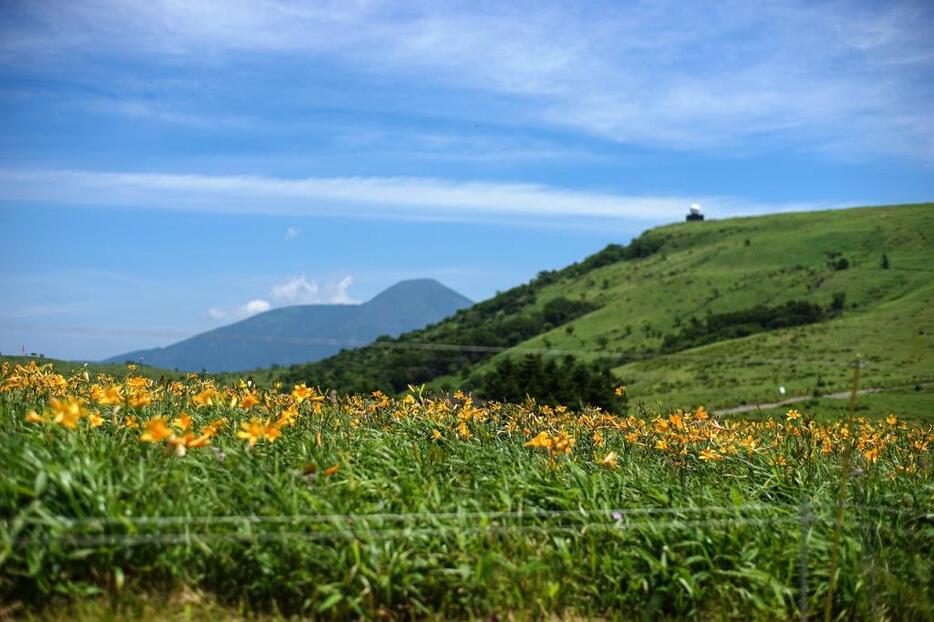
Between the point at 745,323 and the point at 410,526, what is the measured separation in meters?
136

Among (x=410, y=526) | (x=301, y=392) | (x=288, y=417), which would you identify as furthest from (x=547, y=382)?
(x=410, y=526)

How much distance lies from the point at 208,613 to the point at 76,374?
5.74m

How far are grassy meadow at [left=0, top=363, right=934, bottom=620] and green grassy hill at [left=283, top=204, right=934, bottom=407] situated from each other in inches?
2018

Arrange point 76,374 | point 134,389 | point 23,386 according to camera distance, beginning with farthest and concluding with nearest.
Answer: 1. point 76,374
2. point 23,386
3. point 134,389

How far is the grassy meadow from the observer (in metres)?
5.27

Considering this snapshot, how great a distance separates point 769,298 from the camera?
473ft

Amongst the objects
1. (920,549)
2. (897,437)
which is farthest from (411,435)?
(897,437)

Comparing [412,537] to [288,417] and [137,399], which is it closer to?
[288,417]

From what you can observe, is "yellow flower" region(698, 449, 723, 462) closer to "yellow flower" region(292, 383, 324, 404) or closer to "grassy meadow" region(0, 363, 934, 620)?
"grassy meadow" region(0, 363, 934, 620)

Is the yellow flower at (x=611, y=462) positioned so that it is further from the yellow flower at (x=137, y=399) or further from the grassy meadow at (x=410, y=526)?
the yellow flower at (x=137, y=399)

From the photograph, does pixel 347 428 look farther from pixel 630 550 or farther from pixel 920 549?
pixel 920 549

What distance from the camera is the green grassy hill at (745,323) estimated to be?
8412cm

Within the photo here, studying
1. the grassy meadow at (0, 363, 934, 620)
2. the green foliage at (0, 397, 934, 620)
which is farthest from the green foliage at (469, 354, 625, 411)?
the green foliage at (0, 397, 934, 620)

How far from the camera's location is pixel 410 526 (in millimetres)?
5832
